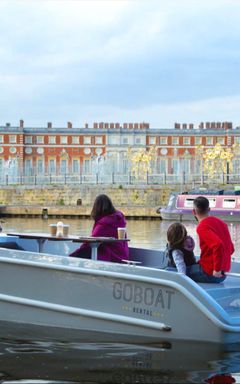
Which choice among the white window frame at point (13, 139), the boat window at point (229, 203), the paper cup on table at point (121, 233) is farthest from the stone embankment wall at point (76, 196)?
the paper cup on table at point (121, 233)

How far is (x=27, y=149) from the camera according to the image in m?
87.1

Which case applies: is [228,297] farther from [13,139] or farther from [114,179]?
[13,139]

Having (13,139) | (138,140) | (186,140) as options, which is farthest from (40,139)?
(186,140)

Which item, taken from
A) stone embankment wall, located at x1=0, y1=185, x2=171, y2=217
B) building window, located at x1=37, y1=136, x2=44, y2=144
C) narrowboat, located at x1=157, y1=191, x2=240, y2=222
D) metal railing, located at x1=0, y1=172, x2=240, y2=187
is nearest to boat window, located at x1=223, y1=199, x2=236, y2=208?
narrowboat, located at x1=157, y1=191, x2=240, y2=222

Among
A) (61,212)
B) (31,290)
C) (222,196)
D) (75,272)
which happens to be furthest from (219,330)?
(61,212)

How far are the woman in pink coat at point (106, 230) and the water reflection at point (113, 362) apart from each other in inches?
51.3

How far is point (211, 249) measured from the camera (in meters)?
8.15

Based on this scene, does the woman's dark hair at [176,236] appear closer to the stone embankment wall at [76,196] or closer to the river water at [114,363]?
the river water at [114,363]

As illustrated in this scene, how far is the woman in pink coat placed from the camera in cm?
878

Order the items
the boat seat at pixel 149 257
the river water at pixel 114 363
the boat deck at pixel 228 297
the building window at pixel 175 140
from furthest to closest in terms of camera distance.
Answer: the building window at pixel 175 140 → the boat seat at pixel 149 257 → the boat deck at pixel 228 297 → the river water at pixel 114 363

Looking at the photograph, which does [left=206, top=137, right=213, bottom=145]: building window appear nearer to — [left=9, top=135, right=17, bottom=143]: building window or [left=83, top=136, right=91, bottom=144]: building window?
[left=83, top=136, right=91, bottom=144]: building window

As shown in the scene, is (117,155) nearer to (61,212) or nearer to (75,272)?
(61,212)

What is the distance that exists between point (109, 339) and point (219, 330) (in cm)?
115

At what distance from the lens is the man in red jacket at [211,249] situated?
26.6 feet
